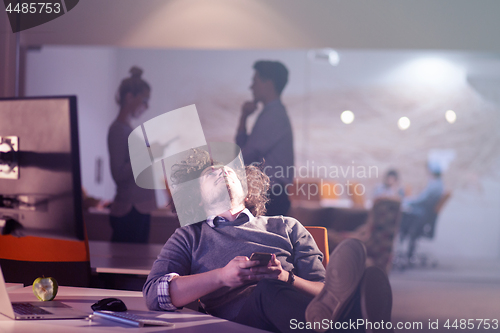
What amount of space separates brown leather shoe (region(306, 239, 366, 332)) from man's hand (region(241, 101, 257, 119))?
1593 mm

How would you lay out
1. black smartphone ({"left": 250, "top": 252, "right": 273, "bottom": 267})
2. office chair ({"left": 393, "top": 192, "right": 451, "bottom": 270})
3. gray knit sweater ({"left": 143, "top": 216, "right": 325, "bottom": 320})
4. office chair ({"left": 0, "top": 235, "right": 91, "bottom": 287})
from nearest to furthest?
black smartphone ({"left": 250, "top": 252, "right": 273, "bottom": 267}) → gray knit sweater ({"left": 143, "top": 216, "right": 325, "bottom": 320}) → office chair ({"left": 0, "top": 235, "right": 91, "bottom": 287}) → office chair ({"left": 393, "top": 192, "right": 451, "bottom": 270})

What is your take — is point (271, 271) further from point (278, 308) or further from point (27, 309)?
point (27, 309)

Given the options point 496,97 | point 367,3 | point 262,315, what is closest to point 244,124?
point 367,3

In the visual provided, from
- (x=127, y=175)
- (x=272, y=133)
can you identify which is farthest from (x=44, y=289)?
(x=272, y=133)

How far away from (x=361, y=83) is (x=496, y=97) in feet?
3.12

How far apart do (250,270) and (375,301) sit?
0.38 m

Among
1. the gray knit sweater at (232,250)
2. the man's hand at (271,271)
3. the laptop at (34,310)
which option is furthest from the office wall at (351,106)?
the laptop at (34,310)

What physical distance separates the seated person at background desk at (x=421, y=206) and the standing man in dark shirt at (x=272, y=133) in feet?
2.92

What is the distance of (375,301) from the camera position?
3.72ft

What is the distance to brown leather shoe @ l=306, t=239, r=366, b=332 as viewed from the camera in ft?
3.53

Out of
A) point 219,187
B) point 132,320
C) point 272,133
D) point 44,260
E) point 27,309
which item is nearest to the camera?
point 132,320

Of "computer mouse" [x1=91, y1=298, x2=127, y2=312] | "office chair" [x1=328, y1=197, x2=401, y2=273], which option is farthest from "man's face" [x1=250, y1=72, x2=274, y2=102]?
"computer mouse" [x1=91, y1=298, x2=127, y2=312]

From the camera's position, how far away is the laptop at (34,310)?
3.47 feet

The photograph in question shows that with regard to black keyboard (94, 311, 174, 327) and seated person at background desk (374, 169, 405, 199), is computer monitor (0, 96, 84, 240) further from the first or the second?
seated person at background desk (374, 169, 405, 199)
